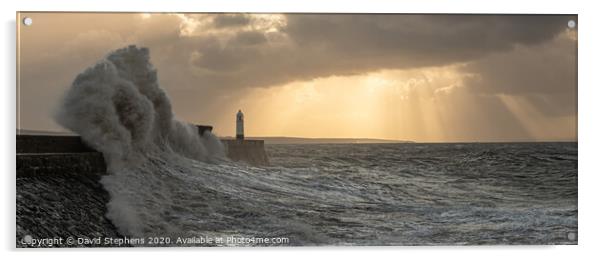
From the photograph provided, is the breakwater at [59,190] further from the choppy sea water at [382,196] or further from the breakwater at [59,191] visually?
the choppy sea water at [382,196]

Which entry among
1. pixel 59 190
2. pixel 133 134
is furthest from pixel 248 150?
pixel 59 190

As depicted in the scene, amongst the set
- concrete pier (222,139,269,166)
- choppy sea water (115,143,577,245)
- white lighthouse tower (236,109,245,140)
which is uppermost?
white lighthouse tower (236,109,245,140)

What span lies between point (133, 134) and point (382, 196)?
2516 millimetres

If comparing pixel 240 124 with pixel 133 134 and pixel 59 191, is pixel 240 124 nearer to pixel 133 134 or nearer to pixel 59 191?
pixel 133 134

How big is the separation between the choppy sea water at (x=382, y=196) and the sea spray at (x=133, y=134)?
0.04 meters

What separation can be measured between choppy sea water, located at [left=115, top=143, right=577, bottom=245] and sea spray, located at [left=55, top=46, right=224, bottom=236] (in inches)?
1.5

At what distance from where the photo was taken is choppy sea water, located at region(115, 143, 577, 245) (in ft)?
21.6

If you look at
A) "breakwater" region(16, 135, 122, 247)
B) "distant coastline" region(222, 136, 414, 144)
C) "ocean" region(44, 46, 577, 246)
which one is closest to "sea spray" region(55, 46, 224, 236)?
"ocean" region(44, 46, 577, 246)

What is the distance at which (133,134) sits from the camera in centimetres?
690

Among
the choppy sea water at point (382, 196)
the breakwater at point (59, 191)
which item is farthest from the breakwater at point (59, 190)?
the choppy sea water at point (382, 196)

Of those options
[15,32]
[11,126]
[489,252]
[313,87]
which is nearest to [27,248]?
[11,126]

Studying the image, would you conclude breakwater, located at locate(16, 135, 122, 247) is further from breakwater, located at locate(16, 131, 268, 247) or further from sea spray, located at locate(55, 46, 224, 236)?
sea spray, located at locate(55, 46, 224, 236)

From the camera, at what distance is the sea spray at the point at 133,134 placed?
6.42 m

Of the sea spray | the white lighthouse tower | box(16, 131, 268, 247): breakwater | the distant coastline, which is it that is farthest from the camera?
the distant coastline
